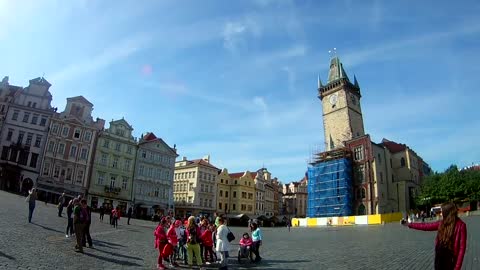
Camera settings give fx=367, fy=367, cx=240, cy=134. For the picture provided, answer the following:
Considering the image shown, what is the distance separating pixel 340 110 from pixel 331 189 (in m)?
20.6

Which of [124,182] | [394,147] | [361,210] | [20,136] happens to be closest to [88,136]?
[20,136]

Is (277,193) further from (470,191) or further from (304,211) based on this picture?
(470,191)

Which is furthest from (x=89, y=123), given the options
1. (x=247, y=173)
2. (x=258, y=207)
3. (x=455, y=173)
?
(x=455, y=173)

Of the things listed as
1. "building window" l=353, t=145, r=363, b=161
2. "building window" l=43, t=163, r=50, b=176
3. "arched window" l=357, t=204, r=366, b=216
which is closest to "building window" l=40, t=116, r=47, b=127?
"building window" l=43, t=163, r=50, b=176

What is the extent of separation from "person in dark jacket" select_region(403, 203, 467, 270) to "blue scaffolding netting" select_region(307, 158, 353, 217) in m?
64.1

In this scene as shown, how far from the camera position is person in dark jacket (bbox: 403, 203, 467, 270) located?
532 cm

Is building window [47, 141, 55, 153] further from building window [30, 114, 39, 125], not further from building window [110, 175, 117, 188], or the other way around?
building window [110, 175, 117, 188]

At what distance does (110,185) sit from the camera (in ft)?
193

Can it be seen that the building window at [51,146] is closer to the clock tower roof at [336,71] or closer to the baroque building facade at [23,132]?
the baroque building facade at [23,132]

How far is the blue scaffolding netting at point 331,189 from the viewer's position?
68.2 meters

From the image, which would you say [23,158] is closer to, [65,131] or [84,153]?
[65,131]

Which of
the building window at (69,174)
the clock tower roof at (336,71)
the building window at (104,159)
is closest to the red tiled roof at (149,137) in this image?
the building window at (104,159)

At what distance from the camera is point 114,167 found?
6012cm

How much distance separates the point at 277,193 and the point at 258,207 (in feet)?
51.5
